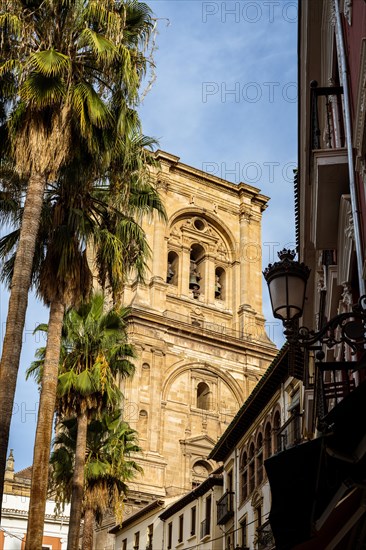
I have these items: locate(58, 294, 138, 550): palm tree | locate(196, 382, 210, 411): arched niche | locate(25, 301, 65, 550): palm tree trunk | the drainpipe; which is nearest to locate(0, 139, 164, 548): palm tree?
locate(25, 301, 65, 550): palm tree trunk

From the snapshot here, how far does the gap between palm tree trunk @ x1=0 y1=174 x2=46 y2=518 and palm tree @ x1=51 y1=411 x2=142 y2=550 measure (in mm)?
12134

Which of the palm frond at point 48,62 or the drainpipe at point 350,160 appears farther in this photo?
the palm frond at point 48,62

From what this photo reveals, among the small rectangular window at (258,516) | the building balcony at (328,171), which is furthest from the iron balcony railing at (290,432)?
the building balcony at (328,171)

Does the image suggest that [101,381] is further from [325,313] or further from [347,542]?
[347,542]

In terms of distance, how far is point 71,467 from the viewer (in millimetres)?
25688

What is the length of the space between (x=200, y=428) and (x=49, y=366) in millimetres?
36953

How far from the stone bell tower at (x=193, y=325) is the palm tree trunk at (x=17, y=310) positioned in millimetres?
34409

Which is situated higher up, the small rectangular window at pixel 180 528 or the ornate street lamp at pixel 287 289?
the small rectangular window at pixel 180 528

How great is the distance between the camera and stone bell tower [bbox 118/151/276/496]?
49594mm

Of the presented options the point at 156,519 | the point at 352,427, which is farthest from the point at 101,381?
the point at 156,519

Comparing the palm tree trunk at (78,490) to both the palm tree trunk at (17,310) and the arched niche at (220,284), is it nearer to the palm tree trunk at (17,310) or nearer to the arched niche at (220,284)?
the palm tree trunk at (17,310)

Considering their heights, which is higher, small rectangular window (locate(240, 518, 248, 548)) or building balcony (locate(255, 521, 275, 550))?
small rectangular window (locate(240, 518, 248, 548))

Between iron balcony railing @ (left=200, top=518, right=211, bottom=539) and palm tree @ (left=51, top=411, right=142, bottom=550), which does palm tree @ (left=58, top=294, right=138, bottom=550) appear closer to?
palm tree @ (left=51, top=411, right=142, bottom=550)

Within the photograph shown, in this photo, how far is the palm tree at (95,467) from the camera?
25.6 meters
